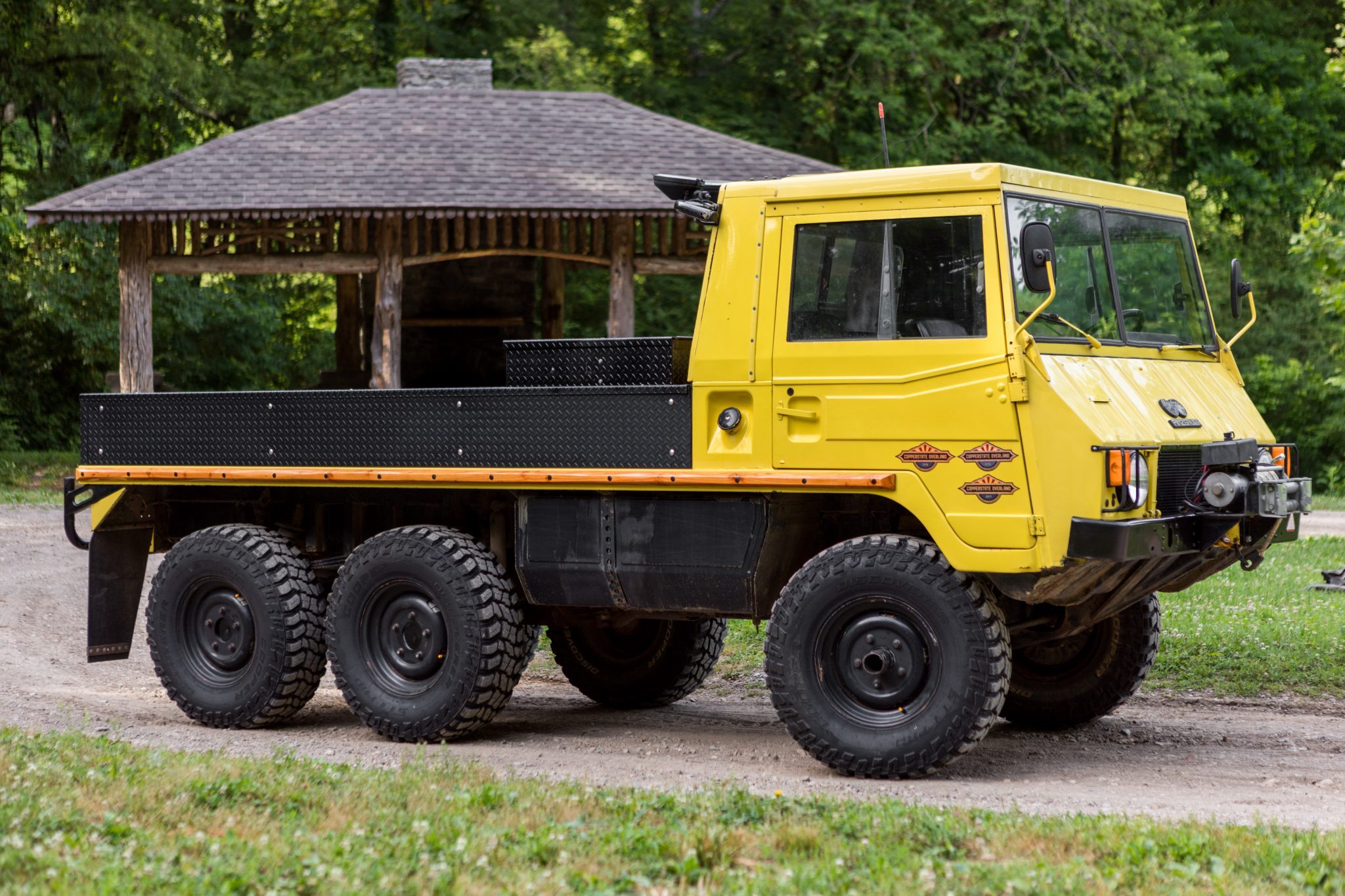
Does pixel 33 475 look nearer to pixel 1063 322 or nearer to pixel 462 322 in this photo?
pixel 462 322

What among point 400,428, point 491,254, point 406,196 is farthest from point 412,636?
point 491,254

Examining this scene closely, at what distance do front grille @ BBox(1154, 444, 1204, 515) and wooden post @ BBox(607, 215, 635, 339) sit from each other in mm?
12686

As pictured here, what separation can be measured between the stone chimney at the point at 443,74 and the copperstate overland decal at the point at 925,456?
1653cm

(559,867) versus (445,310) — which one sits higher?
(445,310)

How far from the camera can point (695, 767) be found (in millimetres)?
7891

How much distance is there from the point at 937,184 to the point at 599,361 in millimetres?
1992

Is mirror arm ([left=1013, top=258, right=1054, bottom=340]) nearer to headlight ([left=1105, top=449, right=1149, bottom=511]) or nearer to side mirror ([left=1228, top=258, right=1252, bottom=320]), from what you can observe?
headlight ([left=1105, top=449, right=1149, bottom=511])

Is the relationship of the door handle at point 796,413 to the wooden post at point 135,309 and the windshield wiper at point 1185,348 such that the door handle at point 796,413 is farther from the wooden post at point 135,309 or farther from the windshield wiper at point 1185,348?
the wooden post at point 135,309

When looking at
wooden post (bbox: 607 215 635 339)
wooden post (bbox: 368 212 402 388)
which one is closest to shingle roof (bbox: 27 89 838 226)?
wooden post (bbox: 607 215 635 339)

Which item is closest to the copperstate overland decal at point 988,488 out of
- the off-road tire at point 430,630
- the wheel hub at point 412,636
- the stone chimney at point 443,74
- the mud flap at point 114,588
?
the off-road tire at point 430,630

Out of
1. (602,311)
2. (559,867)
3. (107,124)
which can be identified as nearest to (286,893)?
(559,867)

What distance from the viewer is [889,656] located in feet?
24.4

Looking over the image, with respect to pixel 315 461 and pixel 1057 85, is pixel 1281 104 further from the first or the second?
pixel 315 461

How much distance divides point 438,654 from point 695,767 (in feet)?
5.29
